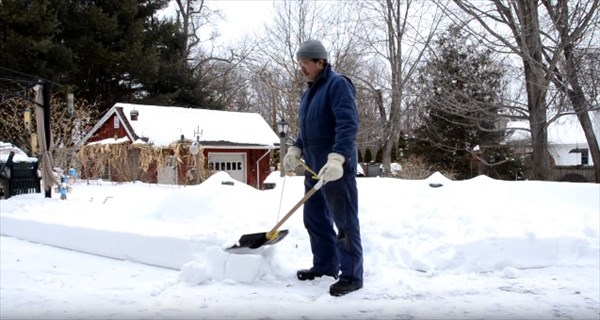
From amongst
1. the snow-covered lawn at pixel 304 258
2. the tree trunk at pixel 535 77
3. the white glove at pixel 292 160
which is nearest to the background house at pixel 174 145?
the tree trunk at pixel 535 77

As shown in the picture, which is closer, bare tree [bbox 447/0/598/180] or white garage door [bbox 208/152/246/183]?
bare tree [bbox 447/0/598/180]

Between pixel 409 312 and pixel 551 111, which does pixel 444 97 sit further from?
pixel 409 312

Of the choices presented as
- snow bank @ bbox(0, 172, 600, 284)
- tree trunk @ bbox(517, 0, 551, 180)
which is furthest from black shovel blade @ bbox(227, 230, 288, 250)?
tree trunk @ bbox(517, 0, 551, 180)

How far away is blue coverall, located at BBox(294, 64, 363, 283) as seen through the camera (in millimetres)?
3623

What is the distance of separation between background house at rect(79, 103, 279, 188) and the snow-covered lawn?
10.0 meters

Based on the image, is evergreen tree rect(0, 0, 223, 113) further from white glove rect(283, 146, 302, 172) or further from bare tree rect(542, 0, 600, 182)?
white glove rect(283, 146, 302, 172)

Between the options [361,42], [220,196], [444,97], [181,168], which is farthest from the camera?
[361,42]

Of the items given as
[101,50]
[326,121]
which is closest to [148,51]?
[101,50]

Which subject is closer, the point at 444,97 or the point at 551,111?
the point at 551,111

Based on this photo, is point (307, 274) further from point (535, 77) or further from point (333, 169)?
point (535, 77)

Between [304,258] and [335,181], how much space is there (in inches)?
43.8

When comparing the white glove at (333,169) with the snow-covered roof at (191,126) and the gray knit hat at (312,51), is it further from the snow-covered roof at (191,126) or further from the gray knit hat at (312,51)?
the snow-covered roof at (191,126)

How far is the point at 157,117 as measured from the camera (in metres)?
20.0

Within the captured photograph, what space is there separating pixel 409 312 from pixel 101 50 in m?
23.5
